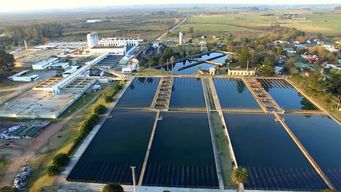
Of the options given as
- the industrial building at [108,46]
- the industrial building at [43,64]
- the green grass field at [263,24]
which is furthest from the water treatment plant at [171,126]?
the green grass field at [263,24]

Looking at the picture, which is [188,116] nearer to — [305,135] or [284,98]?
[305,135]

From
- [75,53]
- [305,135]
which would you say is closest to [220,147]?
[305,135]

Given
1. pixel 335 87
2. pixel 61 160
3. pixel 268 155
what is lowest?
pixel 268 155

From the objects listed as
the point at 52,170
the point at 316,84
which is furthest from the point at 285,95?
the point at 52,170

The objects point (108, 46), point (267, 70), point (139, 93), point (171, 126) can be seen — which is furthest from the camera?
point (108, 46)

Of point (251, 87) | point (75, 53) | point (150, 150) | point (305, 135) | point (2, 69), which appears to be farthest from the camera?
point (75, 53)

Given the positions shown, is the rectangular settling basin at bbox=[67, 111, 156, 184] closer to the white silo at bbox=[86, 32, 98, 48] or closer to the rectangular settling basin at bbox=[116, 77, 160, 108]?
the rectangular settling basin at bbox=[116, 77, 160, 108]

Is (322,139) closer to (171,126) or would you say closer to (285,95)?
(285,95)
